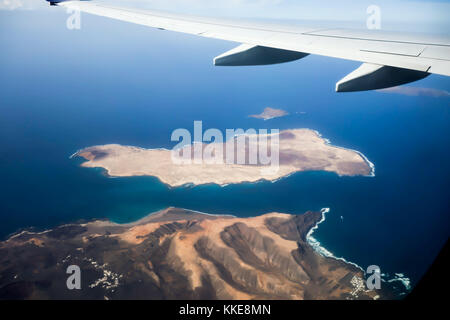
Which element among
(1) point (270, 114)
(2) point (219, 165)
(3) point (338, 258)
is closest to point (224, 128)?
(1) point (270, 114)

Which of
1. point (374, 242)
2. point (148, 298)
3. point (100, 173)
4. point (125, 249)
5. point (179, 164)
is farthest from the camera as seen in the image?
point (179, 164)

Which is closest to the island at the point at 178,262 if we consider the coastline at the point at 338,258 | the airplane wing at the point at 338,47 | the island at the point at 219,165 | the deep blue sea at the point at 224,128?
the coastline at the point at 338,258

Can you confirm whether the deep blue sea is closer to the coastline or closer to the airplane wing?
the coastline

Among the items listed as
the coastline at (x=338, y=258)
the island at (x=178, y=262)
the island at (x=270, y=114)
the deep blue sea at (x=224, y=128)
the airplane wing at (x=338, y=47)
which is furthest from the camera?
the island at (x=270, y=114)

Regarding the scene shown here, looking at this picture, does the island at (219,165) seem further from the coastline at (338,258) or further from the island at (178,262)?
the coastline at (338,258)

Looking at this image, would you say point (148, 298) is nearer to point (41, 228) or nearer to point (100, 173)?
point (41, 228)

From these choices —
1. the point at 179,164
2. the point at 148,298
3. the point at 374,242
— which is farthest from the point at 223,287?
the point at 179,164

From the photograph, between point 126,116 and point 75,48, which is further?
point 75,48

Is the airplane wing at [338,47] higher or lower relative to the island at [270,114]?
lower
